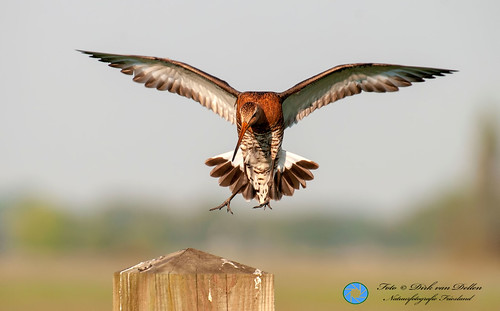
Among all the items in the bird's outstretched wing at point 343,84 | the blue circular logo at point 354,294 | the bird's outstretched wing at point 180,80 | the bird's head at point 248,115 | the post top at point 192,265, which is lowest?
the post top at point 192,265

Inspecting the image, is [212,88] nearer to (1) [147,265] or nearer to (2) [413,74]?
(2) [413,74]

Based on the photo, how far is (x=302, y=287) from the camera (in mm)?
→ 21484

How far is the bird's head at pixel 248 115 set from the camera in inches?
295

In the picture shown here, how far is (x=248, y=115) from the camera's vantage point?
750cm

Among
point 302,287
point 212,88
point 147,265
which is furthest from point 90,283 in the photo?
point 147,265

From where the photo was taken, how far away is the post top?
267 centimetres

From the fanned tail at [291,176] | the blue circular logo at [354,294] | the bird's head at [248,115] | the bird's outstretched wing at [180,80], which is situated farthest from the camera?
the fanned tail at [291,176]

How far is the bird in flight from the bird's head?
0.17 feet

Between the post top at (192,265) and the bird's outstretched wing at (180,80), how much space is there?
5340 mm

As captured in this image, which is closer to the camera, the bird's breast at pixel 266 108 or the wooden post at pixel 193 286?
the wooden post at pixel 193 286

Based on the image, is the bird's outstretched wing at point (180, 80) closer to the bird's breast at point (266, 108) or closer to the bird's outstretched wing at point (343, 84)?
the bird's breast at point (266, 108)

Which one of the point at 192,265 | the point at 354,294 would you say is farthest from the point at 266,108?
the point at 192,265

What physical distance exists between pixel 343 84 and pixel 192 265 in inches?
234

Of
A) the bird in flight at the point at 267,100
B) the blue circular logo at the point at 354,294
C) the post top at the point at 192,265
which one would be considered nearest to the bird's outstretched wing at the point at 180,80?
the bird in flight at the point at 267,100
